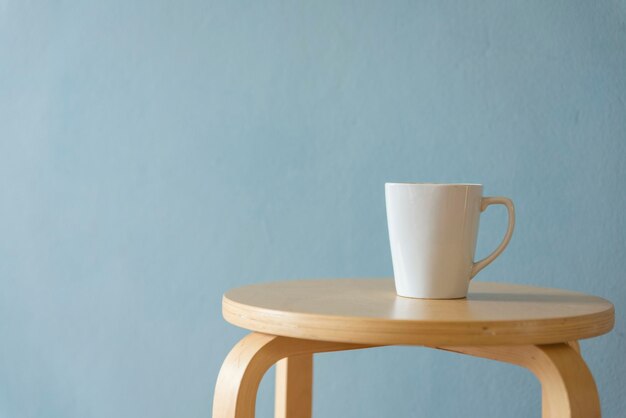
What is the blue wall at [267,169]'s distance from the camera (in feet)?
4.25

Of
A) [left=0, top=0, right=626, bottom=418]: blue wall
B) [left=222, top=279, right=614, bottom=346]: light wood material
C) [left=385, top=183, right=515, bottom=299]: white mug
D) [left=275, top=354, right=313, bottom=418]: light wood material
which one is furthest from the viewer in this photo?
[left=0, top=0, right=626, bottom=418]: blue wall

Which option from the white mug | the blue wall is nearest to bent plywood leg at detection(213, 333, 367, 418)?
the white mug

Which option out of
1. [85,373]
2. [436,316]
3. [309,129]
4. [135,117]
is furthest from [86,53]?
[436,316]

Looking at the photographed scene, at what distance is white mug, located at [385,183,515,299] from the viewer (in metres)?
0.88

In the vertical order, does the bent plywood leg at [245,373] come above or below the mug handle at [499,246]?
below

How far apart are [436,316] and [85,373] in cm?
107

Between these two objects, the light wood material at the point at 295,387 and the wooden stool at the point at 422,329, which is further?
the light wood material at the point at 295,387

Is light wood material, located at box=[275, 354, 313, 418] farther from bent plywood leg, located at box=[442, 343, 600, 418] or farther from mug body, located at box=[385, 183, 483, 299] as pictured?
bent plywood leg, located at box=[442, 343, 600, 418]

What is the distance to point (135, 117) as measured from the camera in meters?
1.60

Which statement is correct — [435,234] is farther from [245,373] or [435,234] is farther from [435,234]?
[245,373]

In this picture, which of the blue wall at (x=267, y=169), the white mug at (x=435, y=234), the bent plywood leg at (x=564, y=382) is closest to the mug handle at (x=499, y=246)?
the white mug at (x=435, y=234)

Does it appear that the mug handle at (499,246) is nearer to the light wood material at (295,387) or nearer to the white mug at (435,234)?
the white mug at (435,234)

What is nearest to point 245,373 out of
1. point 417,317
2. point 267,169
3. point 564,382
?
point 417,317

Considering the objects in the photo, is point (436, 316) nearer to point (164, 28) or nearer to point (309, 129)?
point (309, 129)
